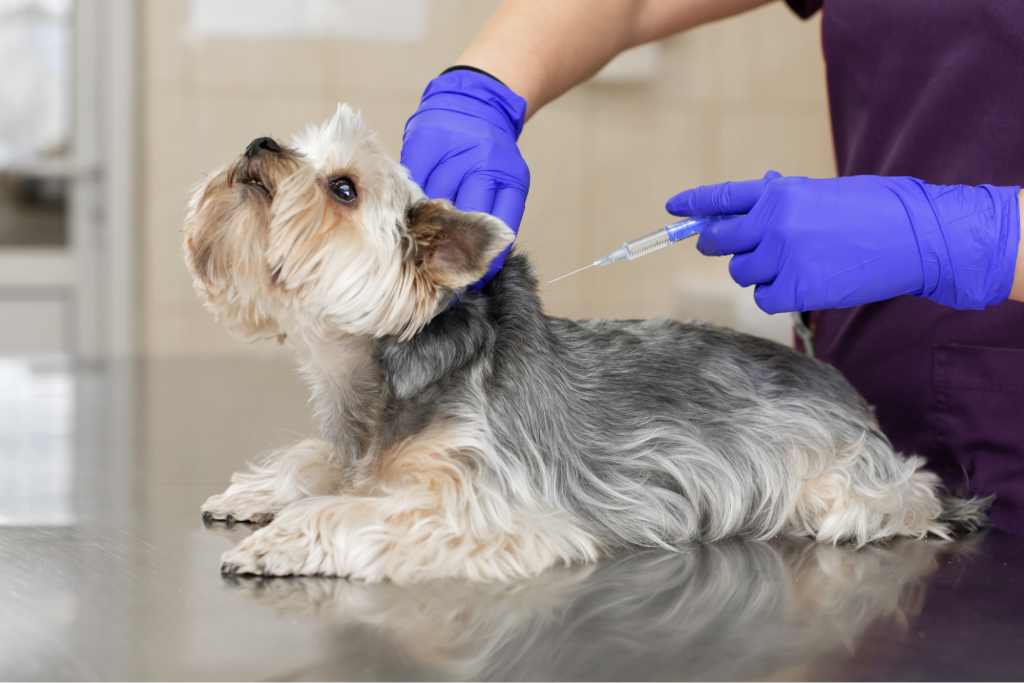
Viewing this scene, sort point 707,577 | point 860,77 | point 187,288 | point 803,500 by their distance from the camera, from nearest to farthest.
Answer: point 707,577, point 803,500, point 860,77, point 187,288

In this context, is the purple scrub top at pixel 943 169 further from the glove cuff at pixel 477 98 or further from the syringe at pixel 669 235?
the glove cuff at pixel 477 98

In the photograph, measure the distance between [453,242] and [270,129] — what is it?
3.47m

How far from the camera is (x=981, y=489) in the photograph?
1.36 m

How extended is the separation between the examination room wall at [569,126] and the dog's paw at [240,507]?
2928 millimetres

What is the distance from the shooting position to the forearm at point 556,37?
1596 millimetres

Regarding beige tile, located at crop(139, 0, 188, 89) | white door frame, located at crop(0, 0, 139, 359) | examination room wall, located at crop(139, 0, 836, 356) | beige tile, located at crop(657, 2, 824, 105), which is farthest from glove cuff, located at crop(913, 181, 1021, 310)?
white door frame, located at crop(0, 0, 139, 359)

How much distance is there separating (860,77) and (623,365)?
2.68 ft

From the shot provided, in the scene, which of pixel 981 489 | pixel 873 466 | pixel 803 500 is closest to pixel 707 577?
pixel 803 500

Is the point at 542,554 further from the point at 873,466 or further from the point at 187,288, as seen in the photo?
the point at 187,288

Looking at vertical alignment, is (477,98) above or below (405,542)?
above

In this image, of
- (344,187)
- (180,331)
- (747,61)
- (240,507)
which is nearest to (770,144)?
(747,61)

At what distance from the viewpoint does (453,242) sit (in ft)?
3.56

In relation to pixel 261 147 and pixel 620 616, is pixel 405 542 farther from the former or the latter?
pixel 261 147

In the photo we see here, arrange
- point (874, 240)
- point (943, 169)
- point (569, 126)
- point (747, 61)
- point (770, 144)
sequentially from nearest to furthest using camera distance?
point (874, 240) → point (943, 169) → point (569, 126) → point (747, 61) → point (770, 144)
